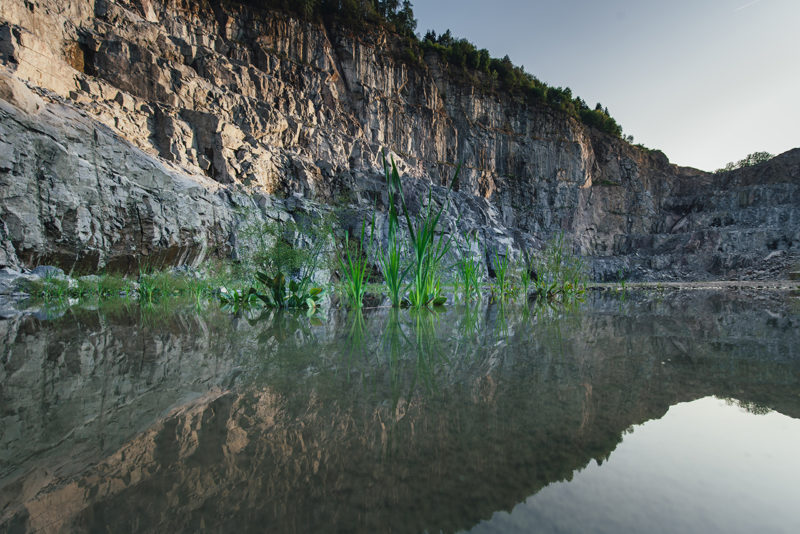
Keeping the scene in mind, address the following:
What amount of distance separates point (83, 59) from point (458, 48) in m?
22.1

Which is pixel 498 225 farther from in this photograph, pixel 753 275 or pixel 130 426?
pixel 130 426

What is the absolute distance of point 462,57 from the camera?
2536 cm

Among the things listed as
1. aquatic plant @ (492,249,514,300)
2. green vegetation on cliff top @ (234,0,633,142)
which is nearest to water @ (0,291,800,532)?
aquatic plant @ (492,249,514,300)

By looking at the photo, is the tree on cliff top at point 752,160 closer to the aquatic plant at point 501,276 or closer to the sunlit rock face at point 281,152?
the sunlit rock face at point 281,152

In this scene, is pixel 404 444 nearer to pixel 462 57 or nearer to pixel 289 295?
pixel 289 295

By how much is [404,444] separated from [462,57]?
97.3 ft

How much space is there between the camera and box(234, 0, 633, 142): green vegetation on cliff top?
21953 millimetres

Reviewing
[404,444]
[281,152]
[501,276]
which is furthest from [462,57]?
[404,444]

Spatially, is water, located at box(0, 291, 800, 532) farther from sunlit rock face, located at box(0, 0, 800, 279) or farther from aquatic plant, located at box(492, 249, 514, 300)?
sunlit rock face, located at box(0, 0, 800, 279)

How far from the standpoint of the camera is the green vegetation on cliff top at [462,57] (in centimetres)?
2195

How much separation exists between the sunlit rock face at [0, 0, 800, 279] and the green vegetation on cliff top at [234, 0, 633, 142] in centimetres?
114

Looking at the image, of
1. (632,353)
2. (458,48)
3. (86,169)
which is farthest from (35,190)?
(458,48)

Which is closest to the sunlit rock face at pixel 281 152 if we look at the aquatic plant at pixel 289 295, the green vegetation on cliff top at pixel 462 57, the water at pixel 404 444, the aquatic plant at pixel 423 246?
the green vegetation on cliff top at pixel 462 57

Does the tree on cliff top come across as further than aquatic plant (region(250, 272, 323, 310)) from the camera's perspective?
Yes
